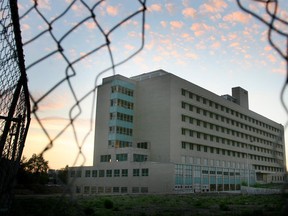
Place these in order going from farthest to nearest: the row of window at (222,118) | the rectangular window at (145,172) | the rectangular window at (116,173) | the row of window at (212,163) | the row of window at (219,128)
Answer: the row of window at (222,118), the row of window at (219,128), the row of window at (212,163), the rectangular window at (116,173), the rectangular window at (145,172)

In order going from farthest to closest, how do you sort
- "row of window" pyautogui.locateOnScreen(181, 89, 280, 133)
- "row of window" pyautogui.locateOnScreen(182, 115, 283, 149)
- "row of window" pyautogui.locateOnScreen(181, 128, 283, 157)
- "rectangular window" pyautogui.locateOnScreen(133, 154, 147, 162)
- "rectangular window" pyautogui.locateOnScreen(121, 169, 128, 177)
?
"row of window" pyautogui.locateOnScreen(181, 89, 280, 133), "row of window" pyautogui.locateOnScreen(182, 115, 283, 149), "row of window" pyautogui.locateOnScreen(181, 128, 283, 157), "rectangular window" pyautogui.locateOnScreen(133, 154, 147, 162), "rectangular window" pyautogui.locateOnScreen(121, 169, 128, 177)

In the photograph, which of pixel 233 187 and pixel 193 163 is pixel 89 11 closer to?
pixel 193 163

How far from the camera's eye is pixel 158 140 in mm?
51031

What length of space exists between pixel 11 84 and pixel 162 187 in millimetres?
43114

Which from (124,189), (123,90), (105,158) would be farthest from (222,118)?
(124,189)

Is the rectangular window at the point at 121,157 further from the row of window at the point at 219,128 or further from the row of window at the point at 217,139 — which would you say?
the row of window at the point at 219,128

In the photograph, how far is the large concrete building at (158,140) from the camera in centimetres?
4734

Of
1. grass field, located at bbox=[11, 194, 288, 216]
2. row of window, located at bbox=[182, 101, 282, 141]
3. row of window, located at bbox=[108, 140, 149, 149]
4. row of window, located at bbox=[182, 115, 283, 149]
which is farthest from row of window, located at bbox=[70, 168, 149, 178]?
grass field, located at bbox=[11, 194, 288, 216]

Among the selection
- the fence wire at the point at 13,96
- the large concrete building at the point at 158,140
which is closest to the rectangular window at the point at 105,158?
the large concrete building at the point at 158,140

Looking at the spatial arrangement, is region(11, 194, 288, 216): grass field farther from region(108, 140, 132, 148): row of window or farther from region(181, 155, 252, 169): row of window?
region(181, 155, 252, 169): row of window

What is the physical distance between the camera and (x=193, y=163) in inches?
2137

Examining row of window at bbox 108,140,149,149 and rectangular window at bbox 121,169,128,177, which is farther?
row of window at bbox 108,140,149,149

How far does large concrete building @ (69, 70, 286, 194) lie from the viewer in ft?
155

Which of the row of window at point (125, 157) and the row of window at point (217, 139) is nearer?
the row of window at point (125, 157)
